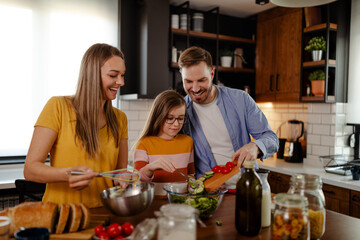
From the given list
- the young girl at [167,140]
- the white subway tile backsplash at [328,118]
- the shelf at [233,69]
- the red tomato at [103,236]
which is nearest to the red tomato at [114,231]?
the red tomato at [103,236]

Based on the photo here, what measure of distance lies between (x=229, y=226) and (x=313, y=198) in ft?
1.17

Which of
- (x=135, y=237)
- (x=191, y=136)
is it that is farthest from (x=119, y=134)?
(x=135, y=237)

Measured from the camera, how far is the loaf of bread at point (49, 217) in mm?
1173

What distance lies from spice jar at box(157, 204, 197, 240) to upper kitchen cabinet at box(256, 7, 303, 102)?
312cm

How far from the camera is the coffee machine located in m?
3.73

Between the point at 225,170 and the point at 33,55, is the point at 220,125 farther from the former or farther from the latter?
the point at 33,55

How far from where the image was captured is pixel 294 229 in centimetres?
108

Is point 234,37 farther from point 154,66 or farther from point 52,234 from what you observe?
point 52,234

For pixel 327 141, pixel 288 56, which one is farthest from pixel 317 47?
pixel 327 141

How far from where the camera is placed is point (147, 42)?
137 inches

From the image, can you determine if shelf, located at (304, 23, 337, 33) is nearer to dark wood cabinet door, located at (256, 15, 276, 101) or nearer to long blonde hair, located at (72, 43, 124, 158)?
dark wood cabinet door, located at (256, 15, 276, 101)

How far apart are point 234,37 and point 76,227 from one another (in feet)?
12.1

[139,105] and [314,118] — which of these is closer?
[314,118]

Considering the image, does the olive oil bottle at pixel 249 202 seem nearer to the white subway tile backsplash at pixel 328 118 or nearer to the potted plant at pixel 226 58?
the white subway tile backsplash at pixel 328 118
